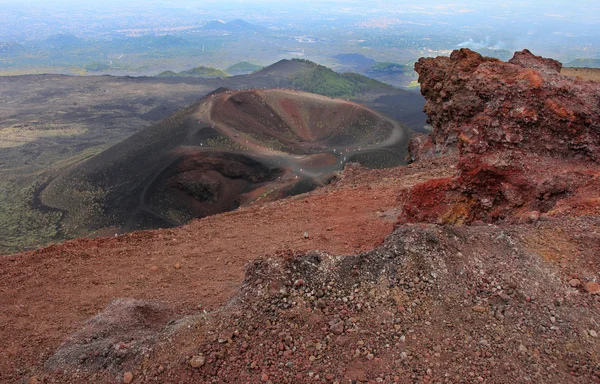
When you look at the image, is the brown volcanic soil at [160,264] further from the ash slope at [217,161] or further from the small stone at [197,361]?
the ash slope at [217,161]

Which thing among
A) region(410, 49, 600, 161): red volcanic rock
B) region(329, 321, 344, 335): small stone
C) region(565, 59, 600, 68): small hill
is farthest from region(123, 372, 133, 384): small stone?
region(565, 59, 600, 68): small hill

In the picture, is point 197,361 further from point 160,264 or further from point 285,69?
point 285,69

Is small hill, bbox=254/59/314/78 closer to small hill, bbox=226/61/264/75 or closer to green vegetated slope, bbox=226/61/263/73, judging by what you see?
small hill, bbox=226/61/264/75

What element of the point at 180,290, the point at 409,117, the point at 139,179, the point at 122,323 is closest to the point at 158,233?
the point at 180,290

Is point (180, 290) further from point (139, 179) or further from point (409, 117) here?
point (409, 117)

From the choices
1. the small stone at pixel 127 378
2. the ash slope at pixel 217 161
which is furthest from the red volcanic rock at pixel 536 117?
the ash slope at pixel 217 161
